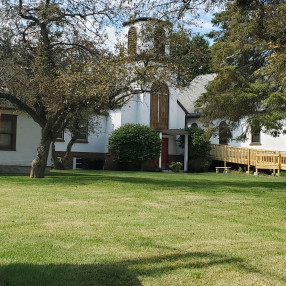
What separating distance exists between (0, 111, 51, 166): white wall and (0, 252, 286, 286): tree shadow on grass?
56.3ft

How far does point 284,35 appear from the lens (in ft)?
41.0

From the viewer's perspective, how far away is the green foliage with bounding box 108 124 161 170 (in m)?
31.2

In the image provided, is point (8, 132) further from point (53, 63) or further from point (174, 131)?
point (174, 131)

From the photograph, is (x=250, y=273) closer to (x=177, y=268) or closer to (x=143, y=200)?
(x=177, y=268)

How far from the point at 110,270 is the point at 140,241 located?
57.3 inches

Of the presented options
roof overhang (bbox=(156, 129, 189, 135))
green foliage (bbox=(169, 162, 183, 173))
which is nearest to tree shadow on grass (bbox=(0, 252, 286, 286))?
green foliage (bbox=(169, 162, 183, 173))

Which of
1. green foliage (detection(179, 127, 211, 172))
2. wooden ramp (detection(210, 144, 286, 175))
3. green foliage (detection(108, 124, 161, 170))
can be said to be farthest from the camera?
green foliage (detection(179, 127, 211, 172))

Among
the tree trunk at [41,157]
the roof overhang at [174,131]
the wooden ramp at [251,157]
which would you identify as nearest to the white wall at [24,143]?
the tree trunk at [41,157]

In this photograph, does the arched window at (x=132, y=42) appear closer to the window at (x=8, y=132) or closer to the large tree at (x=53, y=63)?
the large tree at (x=53, y=63)

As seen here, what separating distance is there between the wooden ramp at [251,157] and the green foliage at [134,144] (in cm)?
494

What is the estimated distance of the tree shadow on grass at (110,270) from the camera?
4.57 m

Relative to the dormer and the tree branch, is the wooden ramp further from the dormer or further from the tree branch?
the tree branch

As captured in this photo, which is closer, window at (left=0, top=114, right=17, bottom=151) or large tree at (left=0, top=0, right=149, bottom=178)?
large tree at (left=0, top=0, right=149, bottom=178)

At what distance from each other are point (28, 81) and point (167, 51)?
202 inches
